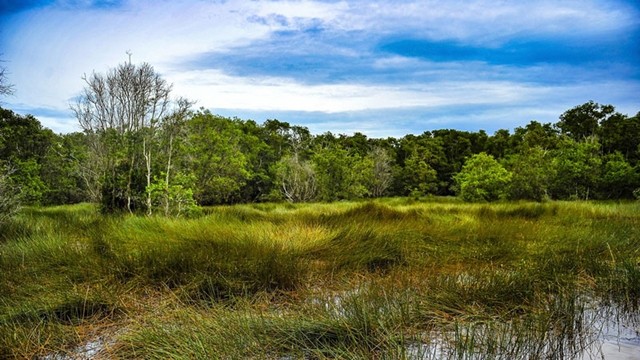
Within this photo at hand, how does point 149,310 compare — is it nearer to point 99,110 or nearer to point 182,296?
point 182,296

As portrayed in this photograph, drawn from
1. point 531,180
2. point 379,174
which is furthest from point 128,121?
point 379,174

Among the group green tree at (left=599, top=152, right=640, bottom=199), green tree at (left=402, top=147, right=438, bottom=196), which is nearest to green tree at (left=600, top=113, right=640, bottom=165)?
green tree at (left=599, top=152, right=640, bottom=199)

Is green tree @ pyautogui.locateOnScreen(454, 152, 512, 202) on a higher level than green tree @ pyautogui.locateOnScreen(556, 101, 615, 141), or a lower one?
lower

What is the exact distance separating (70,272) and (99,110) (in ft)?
39.5

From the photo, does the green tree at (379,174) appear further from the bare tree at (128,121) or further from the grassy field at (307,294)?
the grassy field at (307,294)

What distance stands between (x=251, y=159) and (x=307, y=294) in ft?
106

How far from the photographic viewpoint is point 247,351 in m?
2.49

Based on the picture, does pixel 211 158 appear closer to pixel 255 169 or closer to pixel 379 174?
pixel 255 169

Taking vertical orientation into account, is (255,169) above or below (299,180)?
above

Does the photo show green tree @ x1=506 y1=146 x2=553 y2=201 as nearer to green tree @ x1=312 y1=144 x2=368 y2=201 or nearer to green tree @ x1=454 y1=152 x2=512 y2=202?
green tree @ x1=454 y1=152 x2=512 y2=202

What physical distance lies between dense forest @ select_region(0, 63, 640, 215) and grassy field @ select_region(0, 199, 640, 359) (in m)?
5.17

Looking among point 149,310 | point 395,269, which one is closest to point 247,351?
point 149,310

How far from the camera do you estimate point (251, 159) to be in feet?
117

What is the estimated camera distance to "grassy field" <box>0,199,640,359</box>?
258 cm
